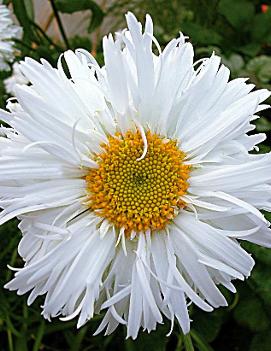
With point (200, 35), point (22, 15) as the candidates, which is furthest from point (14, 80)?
point (200, 35)

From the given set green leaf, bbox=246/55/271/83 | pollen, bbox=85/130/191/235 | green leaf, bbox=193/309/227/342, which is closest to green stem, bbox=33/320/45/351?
green leaf, bbox=193/309/227/342

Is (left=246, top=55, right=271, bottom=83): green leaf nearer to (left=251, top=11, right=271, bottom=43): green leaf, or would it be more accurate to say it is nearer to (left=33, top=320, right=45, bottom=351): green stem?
(left=251, top=11, right=271, bottom=43): green leaf

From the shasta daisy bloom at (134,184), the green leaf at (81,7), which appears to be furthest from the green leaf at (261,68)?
the shasta daisy bloom at (134,184)

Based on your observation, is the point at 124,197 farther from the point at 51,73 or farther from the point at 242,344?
the point at 242,344

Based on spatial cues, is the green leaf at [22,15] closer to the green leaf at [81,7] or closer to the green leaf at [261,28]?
the green leaf at [81,7]

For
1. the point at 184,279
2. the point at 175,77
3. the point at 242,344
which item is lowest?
the point at 242,344

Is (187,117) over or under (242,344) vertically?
over

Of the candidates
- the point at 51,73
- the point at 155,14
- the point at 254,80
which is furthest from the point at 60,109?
the point at 155,14

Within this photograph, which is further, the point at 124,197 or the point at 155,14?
the point at 155,14
